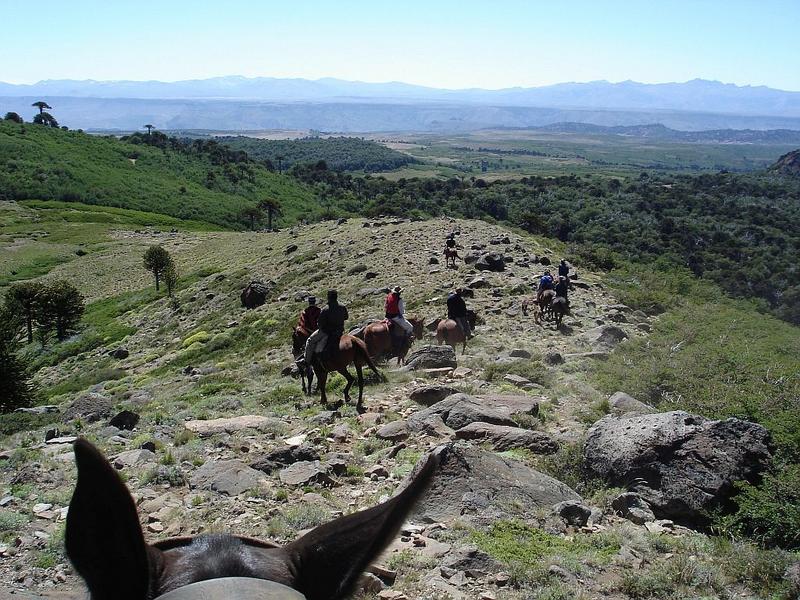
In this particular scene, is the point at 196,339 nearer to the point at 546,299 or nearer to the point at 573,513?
the point at 546,299

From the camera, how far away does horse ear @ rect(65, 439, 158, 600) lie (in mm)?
1235

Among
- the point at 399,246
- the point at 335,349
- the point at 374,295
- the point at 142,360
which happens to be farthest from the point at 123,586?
the point at 399,246

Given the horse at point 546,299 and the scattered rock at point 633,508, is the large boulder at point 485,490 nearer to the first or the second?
the scattered rock at point 633,508

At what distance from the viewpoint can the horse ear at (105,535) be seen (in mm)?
1235

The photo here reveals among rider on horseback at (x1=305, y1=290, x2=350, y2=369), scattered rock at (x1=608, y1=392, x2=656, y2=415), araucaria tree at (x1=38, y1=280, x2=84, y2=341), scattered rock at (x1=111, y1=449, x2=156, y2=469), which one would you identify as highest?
rider on horseback at (x1=305, y1=290, x2=350, y2=369)

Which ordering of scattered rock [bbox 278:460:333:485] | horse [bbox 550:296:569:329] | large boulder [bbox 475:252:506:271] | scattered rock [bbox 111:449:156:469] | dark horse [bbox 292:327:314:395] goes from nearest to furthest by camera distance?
→ scattered rock [bbox 278:460:333:485] < scattered rock [bbox 111:449:156:469] < dark horse [bbox 292:327:314:395] < horse [bbox 550:296:569:329] < large boulder [bbox 475:252:506:271]

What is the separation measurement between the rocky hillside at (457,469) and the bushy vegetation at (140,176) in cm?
6826

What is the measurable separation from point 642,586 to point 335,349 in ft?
22.6

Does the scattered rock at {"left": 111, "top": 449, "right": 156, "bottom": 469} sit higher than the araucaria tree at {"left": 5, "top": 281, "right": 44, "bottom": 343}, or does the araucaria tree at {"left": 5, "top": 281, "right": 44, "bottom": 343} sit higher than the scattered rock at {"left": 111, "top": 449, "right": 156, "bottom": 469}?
the scattered rock at {"left": 111, "top": 449, "right": 156, "bottom": 469}

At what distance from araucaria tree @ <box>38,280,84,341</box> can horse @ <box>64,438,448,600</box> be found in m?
32.1

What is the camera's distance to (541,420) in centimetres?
963

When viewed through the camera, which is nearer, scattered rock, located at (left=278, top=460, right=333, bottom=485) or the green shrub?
scattered rock, located at (left=278, top=460, right=333, bottom=485)

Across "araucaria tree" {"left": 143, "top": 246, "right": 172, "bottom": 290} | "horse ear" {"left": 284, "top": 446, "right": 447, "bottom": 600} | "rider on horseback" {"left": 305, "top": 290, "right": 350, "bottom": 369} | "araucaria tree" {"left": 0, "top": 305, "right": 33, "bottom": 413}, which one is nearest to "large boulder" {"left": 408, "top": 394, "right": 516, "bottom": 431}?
"rider on horseback" {"left": 305, "top": 290, "right": 350, "bottom": 369}

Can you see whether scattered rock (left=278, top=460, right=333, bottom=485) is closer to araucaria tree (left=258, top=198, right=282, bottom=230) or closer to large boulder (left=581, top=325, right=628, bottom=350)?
large boulder (left=581, top=325, right=628, bottom=350)
